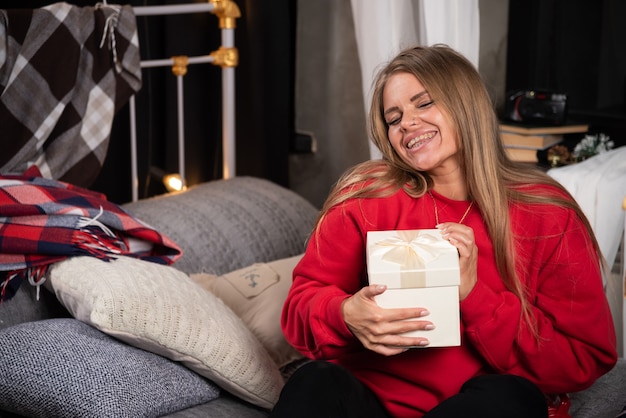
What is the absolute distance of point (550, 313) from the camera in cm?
145

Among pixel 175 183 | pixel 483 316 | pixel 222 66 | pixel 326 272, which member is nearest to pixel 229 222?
pixel 175 183

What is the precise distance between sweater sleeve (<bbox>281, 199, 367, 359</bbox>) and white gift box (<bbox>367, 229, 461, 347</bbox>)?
0.20 metres

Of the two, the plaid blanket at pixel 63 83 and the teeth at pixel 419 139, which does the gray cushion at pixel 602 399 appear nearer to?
the teeth at pixel 419 139

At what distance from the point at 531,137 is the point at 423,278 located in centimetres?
122

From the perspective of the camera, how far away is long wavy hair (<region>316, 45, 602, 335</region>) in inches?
58.1

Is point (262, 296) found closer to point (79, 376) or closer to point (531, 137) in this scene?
point (79, 376)

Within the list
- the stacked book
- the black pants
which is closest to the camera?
the stacked book

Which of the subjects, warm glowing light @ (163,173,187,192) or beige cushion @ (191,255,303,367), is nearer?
beige cushion @ (191,255,303,367)

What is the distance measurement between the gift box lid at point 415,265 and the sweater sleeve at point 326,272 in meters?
0.21

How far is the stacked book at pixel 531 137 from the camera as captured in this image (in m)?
2.34

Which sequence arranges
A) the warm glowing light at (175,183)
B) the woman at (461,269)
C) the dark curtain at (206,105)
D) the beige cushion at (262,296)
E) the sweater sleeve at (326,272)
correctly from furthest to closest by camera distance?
the dark curtain at (206,105), the warm glowing light at (175,183), the beige cushion at (262,296), the sweater sleeve at (326,272), the woman at (461,269)

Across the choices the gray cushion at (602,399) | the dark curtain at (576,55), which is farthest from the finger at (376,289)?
the dark curtain at (576,55)

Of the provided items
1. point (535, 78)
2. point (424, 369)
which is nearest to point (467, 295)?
point (424, 369)

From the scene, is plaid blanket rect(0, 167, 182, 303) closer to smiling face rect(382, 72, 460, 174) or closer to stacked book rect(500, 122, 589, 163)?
smiling face rect(382, 72, 460, 174)
